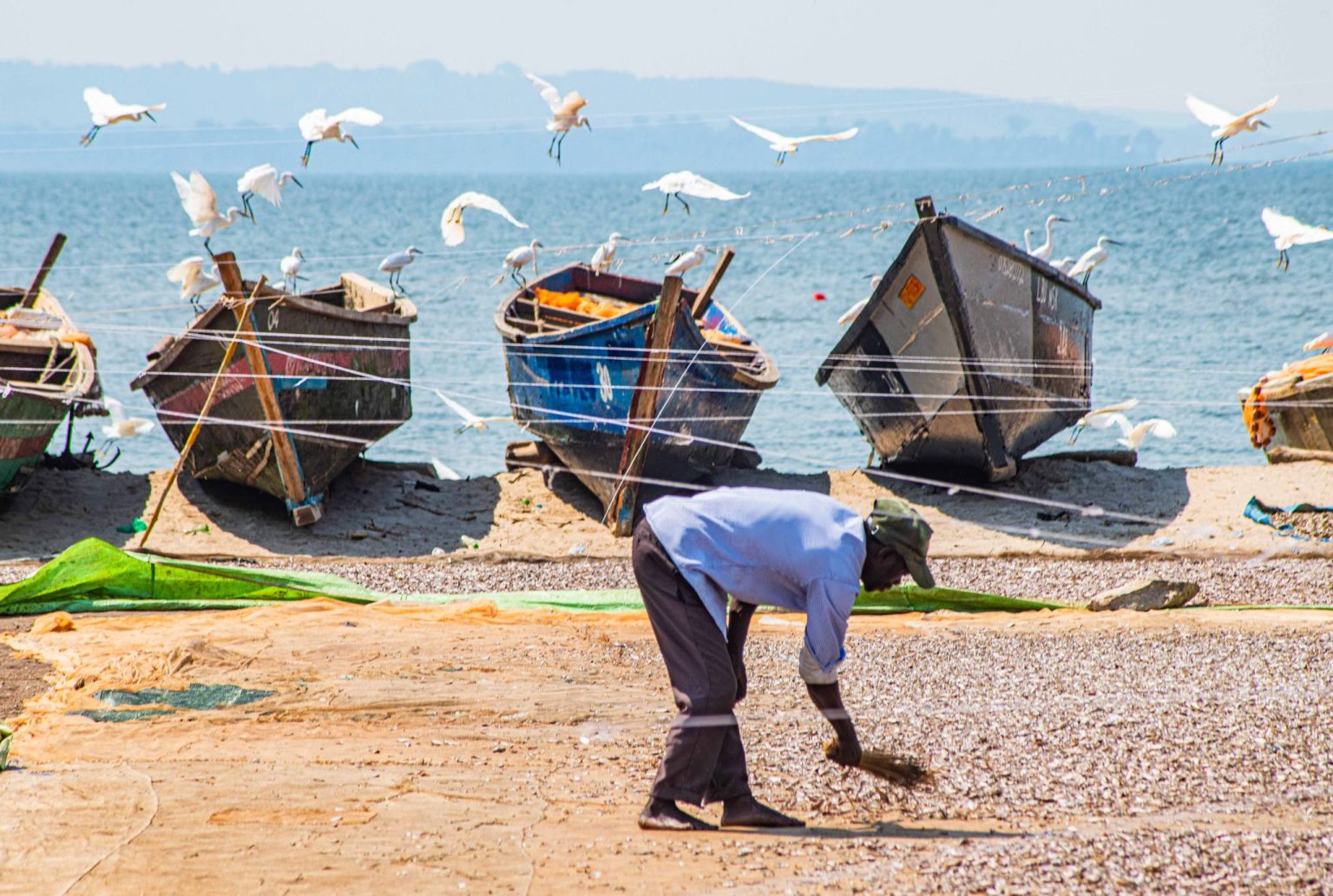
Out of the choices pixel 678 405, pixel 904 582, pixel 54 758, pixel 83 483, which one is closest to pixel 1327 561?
pixel 904 582

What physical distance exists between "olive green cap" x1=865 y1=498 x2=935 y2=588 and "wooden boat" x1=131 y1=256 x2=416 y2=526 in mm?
7450

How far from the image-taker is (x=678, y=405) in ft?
38.1

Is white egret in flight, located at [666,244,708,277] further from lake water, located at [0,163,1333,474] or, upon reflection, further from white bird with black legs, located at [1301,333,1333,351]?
white bird with black legs, located at [1301,333,1333,351]

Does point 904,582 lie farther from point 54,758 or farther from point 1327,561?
point 54,758

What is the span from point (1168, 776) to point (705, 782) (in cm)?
170

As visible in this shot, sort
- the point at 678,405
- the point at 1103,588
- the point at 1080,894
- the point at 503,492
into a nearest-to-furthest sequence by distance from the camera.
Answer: the point at 1080,894 < the point at 1103,588 < the point at 678,405 < the point at 503,492

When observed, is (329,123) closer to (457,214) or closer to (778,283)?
(457,214)

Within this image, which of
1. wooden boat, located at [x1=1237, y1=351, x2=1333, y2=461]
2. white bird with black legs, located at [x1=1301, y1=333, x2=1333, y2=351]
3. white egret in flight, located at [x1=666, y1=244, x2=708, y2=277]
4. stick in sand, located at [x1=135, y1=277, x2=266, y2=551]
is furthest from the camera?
white bird with black legs, located at [x1=1301, y1=333, x2=1333, y2=351]

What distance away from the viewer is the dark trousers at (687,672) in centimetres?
431

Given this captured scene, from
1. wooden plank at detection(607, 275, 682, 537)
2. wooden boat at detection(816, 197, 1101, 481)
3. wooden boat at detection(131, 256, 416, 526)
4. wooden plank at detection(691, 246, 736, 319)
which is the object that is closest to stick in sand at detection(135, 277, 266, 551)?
wooden boat at detection(131, 256, 416, 526)

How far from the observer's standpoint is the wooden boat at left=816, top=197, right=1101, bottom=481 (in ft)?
39.2

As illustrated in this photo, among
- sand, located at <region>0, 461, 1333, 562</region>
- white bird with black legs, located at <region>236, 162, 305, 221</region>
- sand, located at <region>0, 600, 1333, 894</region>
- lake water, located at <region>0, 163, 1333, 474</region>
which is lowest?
lake water, located at <region>0, 163, 1333, 474</region>

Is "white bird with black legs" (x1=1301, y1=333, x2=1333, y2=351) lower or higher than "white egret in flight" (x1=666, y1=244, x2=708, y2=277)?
lower

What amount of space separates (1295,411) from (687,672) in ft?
32.3
